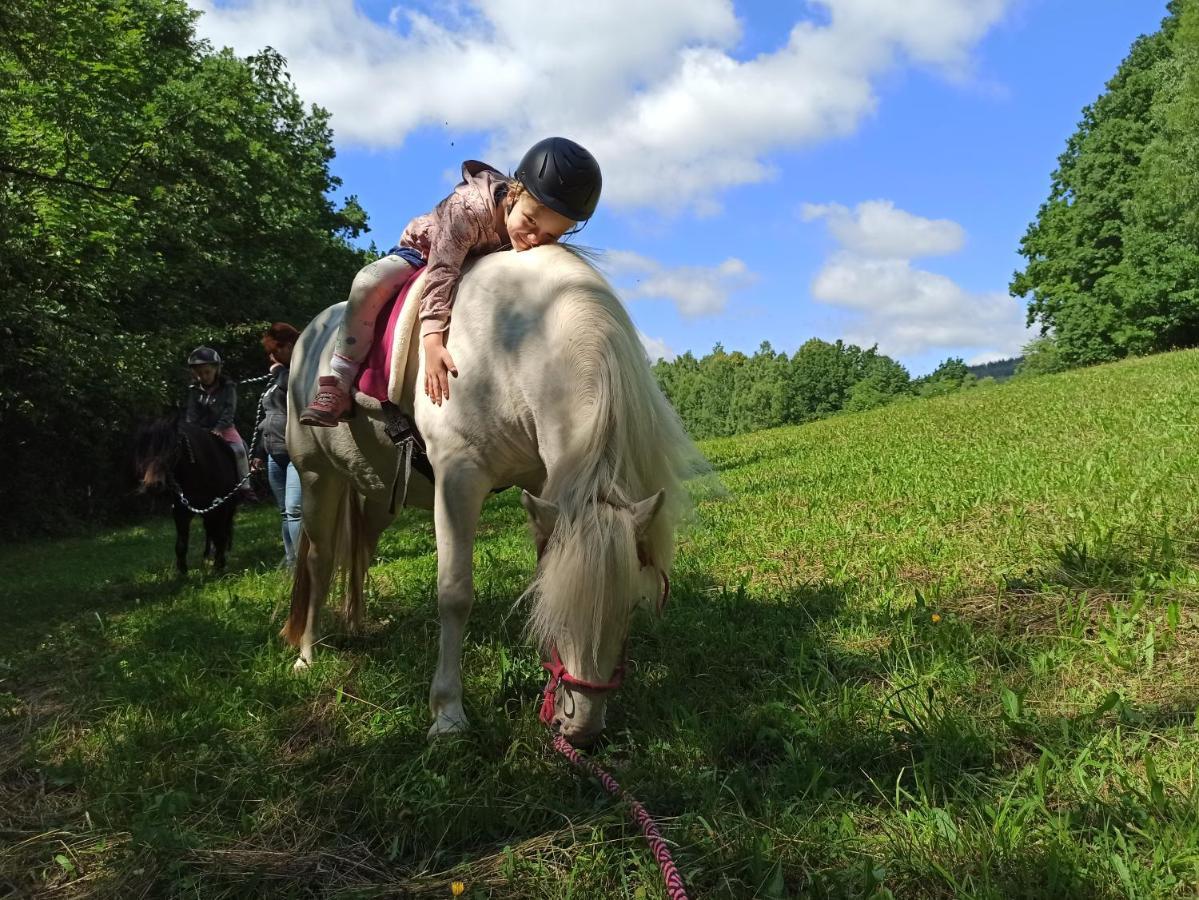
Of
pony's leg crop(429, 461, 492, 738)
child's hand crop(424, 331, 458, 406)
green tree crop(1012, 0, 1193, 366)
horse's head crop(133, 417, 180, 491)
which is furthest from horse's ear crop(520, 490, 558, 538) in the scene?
green tree crop(1012, 0, 1193, 366)

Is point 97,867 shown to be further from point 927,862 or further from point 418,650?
point 927,862

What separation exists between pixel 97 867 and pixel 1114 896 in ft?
9.31

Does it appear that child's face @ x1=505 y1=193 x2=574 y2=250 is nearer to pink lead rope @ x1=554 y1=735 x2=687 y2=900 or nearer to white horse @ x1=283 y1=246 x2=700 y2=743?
white horse @ x1=283 y1=246 x2=700 y2=743

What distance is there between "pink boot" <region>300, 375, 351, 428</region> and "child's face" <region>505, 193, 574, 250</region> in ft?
3.43

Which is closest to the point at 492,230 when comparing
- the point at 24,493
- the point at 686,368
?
the point at 24,493

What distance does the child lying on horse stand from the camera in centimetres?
311

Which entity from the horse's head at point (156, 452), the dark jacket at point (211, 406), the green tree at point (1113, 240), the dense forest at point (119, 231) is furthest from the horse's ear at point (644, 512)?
Answer: the green tree at point (1113, 240)

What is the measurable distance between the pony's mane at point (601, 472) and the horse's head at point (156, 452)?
667 cm

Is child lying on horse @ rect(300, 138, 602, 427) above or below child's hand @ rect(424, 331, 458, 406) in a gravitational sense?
above

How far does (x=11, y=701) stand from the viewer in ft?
13.1

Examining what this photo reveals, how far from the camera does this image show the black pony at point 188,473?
8.17m

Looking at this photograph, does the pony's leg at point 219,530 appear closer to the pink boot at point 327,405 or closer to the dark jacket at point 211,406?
the dark jacket at point 211,406

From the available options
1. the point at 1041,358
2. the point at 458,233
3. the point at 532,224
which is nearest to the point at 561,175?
the point at 532,224

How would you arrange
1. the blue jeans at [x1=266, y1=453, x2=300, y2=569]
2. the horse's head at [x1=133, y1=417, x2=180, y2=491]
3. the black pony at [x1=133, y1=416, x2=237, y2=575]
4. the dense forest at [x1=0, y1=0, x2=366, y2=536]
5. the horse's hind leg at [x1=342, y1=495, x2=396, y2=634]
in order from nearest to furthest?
the horse's hind leg at [x1=342, y1=495, x2=396, y2=634] → the blue jeans at [x1=266, y1=453, x2=300, y2=569] → the horse's head at [x1=133, y1=417, x2=180, y2=491] → the black pony at [x1=133, y1=416, x2=237, y2=575] → the dense forest at [x1=0, y1=0, x2=366, y2=536]
